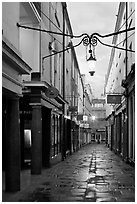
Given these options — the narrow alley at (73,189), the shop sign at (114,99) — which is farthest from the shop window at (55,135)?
the narrow alley at (73,189)

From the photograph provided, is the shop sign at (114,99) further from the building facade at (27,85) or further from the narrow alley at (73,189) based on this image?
the narrow alley at (73,189)

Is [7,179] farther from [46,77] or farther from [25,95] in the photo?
[46,77]

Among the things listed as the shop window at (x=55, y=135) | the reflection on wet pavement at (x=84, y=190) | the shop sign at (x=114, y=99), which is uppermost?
the shop sign at (x=114, y=99)

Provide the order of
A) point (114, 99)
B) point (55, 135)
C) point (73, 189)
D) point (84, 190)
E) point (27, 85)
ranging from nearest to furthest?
point (84, 190) → point (73, 189) → point (27, 85) → point (55, 135) → point (114, 99)

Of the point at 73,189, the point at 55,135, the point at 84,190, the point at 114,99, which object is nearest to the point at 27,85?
Result: the point at 73,189

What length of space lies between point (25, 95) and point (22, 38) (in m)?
2.42

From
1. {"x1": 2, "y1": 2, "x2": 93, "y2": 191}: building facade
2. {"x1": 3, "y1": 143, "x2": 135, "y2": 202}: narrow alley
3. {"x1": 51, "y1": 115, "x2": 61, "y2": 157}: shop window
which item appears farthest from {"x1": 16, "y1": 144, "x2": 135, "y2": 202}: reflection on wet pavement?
{"x1": 51, "y1": 115, "x2": 61, "y2": 157}: shop window

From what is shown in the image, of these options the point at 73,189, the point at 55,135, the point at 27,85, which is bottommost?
the point at 73,189

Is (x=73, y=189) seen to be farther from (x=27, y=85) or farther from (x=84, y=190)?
(x=27, y=85)

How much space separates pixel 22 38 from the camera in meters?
16.5

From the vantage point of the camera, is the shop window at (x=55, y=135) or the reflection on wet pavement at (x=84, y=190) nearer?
the reflection on wet pavement at (x=84, y=190)

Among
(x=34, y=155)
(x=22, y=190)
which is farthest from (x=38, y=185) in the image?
(x=34, y=155)

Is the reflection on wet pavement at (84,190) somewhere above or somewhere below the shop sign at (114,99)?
below

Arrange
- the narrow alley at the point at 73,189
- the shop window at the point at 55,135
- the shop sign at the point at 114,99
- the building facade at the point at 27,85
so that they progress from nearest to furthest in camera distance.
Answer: the narrow alley at the point at 73,189 → the building facade at the point at 27,85 → the shop window at the point at 55,135 → the shop sign at the point at 114,99
